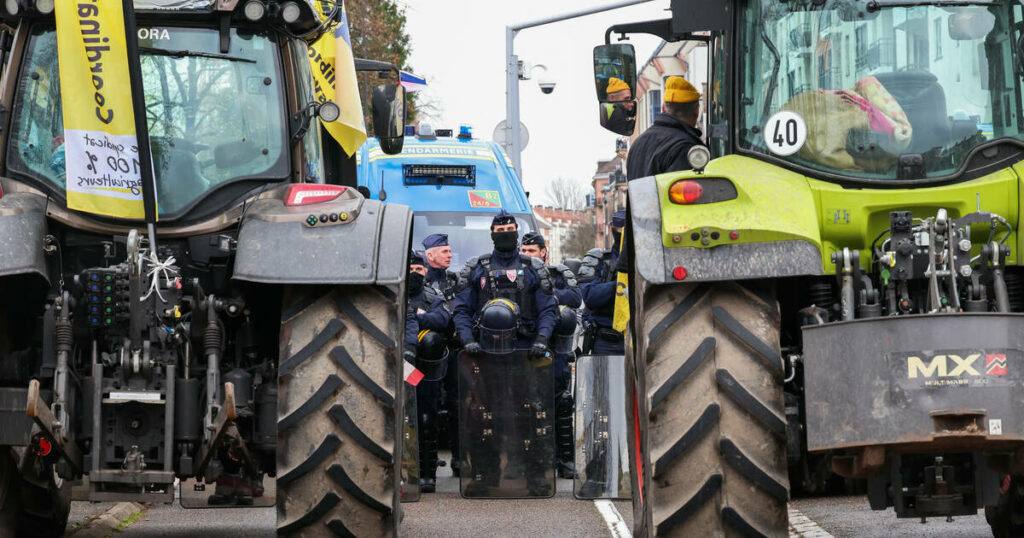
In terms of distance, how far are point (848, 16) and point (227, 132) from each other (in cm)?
289

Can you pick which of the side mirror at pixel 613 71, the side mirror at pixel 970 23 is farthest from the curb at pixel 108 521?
the side mirror at pixel 970 23

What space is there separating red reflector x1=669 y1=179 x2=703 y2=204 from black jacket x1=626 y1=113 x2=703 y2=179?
1.71 meters

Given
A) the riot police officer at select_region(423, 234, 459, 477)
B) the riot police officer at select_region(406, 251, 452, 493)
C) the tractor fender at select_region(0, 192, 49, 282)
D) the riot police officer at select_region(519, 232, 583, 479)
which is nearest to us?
the tractor fender at select_region(0, 192, 49, 282)

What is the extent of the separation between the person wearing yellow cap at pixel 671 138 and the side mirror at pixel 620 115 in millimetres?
273

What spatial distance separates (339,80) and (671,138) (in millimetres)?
1797

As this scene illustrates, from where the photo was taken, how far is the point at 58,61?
7.73 meters

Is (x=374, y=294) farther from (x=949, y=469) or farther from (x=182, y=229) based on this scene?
(x=949, y=469)

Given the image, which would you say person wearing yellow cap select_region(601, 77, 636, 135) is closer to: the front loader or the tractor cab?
the tractor cab

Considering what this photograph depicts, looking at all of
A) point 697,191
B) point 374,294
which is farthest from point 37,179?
point 697,191

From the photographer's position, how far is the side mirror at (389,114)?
8.73 metres

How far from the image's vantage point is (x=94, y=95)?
24.0 feet

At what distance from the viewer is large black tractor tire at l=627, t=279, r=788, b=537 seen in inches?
249

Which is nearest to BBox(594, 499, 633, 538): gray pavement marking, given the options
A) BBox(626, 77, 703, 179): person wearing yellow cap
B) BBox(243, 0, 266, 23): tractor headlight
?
BBox(626, 77, 703, 179): person wearing yellow cap

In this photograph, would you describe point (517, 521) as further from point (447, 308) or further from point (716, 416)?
point (716, 416)
